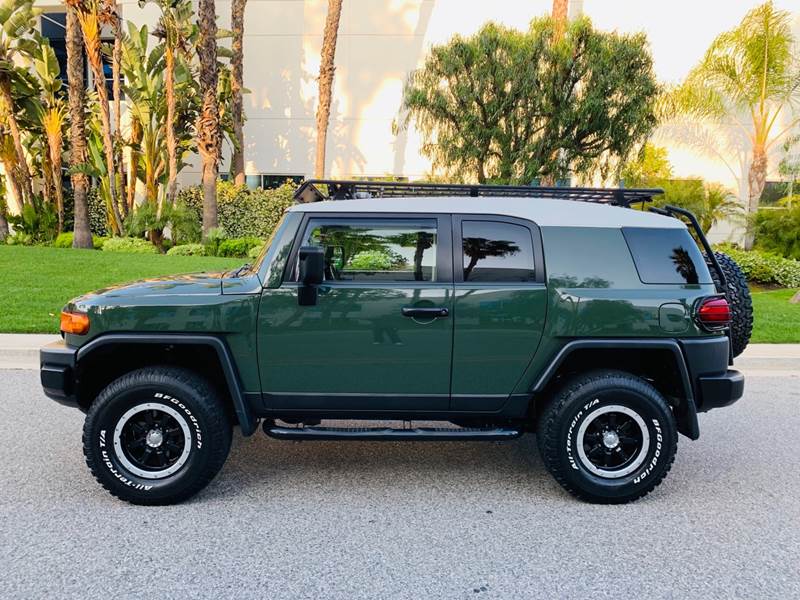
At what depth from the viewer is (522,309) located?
3.63m

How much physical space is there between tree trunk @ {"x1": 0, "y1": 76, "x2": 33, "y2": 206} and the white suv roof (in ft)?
63.4

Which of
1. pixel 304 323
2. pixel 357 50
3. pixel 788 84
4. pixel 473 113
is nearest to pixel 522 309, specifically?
pixel 304 323

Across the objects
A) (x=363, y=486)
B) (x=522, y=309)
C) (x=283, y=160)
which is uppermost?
(x=283, y=160)

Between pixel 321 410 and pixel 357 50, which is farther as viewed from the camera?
pixel 357 50

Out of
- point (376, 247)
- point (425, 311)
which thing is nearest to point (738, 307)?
point (425, 311)

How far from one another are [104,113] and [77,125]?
82 centimetres

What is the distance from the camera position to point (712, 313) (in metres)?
3.66

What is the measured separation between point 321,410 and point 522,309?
1.38 metres

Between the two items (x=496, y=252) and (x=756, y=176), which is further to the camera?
(x=756, y=176)

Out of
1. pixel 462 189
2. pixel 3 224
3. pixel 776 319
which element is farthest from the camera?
pixel 3 224

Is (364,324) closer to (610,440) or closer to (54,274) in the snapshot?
(610,440)

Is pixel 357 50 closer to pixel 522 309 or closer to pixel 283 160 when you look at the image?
pixel 283 160

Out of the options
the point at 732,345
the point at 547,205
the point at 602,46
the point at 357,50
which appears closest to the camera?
the point at 547,205

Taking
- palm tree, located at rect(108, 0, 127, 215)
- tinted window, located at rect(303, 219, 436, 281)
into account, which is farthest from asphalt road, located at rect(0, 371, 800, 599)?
palm tree, located at rect(108, 0, 127, 215)
